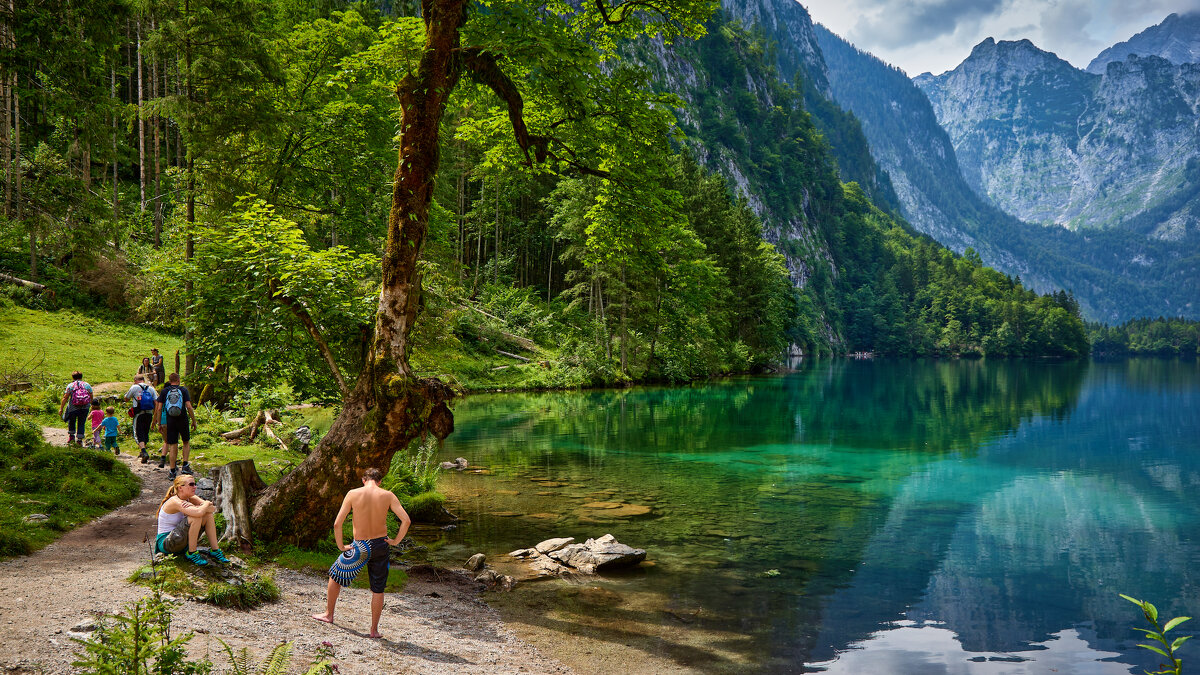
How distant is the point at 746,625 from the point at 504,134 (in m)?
9.47

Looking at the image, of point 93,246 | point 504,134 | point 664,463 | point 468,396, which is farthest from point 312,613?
point 468,396

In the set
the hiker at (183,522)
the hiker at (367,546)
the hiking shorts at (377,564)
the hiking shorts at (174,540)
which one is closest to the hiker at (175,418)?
the hiker at (183,522)

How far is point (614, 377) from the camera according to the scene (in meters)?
51.1

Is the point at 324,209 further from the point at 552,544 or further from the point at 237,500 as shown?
the point at 552,544

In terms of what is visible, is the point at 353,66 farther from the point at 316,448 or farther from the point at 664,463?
the point at 664,463

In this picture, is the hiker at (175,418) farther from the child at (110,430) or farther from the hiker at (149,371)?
the hiker at (149,371)

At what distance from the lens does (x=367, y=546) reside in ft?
28.0

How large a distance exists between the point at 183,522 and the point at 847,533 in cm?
1276

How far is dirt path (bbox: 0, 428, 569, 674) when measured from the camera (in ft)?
21.5

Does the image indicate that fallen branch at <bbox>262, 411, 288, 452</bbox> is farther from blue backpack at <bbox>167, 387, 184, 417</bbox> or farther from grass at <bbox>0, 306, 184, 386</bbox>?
grass at <bbox>0, 306, 184, 386</bbox>

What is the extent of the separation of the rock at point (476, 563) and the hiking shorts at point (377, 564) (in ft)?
12.6

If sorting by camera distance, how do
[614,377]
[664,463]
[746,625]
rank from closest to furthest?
[746,625] → [664,463] → [614,377]

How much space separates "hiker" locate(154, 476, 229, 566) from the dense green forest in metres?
3.72

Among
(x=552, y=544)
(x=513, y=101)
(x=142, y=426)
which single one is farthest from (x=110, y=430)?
(x=513, y=101)
